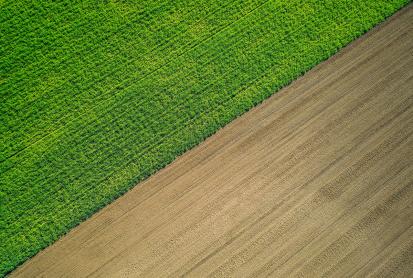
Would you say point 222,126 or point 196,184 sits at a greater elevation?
point 222,126

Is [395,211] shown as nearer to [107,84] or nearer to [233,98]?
[233,98]

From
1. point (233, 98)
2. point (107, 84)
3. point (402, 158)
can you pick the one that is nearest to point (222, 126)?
point (233, 98)

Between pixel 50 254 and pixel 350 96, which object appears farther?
pixel 350 96

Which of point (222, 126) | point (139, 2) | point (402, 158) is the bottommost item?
point (402, 158)

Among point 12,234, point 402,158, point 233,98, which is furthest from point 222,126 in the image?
point 12,234

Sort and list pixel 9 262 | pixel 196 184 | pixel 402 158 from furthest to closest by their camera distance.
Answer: pixel 402 158 → pixel 196 184 → pixel 9 262

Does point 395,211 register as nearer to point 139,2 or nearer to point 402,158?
point 402,158

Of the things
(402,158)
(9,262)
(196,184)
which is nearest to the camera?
(9,262)
